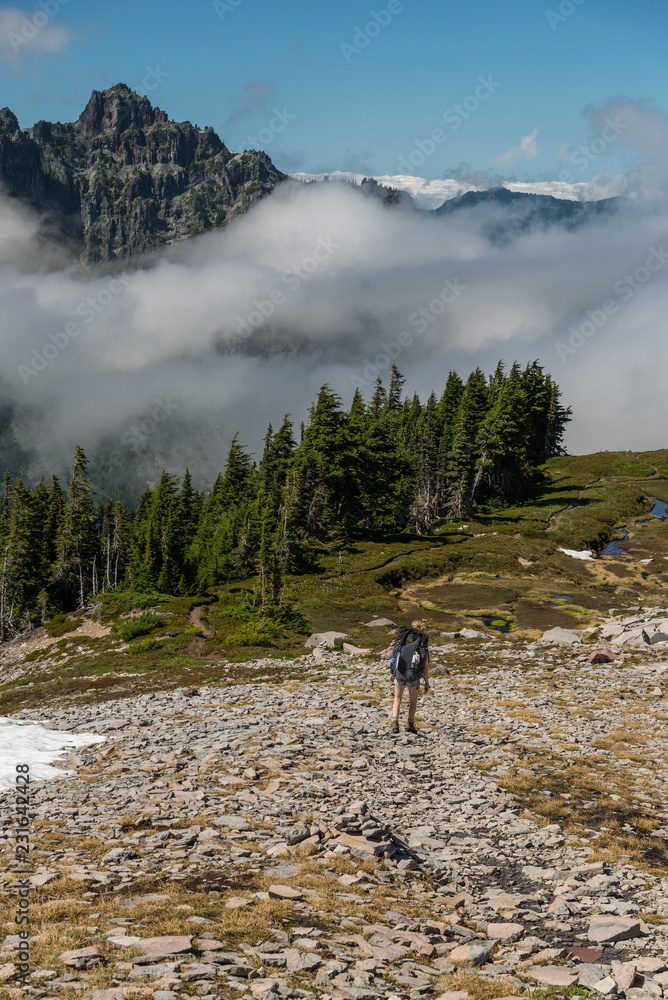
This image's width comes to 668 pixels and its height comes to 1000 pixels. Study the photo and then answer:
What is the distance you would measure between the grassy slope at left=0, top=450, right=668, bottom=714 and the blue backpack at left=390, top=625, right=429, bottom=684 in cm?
1396

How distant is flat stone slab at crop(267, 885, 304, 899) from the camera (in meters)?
8.39

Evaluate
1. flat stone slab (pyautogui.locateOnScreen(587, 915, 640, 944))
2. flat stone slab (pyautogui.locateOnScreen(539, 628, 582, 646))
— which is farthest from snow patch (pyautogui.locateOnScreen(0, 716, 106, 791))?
flat stone slab (pyautogui.locateOnScreen(539, 628, 582, 646))

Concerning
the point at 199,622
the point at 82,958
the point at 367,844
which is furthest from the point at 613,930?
→ the point at 199,622

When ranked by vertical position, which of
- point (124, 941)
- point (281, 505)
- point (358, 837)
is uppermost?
point (281, 505)

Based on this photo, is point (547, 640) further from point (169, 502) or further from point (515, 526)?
point (169, 502)

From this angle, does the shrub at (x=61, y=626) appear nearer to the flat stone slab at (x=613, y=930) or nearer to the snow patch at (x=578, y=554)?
the snow patch at (x=578, y=554)

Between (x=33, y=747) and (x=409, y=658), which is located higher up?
(x=409, y=658)

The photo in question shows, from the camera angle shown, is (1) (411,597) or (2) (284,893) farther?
(1) (411,597)

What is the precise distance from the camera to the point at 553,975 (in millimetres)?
6922

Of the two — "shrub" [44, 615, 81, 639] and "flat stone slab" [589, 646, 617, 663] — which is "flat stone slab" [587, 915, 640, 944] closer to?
"flat stone slab" [589, 646, 617, 663]

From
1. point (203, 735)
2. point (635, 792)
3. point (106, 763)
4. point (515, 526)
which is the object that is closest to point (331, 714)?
point (203, 735)

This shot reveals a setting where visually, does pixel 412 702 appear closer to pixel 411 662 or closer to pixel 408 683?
pixel 408 683

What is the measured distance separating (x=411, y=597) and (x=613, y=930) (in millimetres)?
59681

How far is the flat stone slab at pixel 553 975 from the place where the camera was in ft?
22.3
